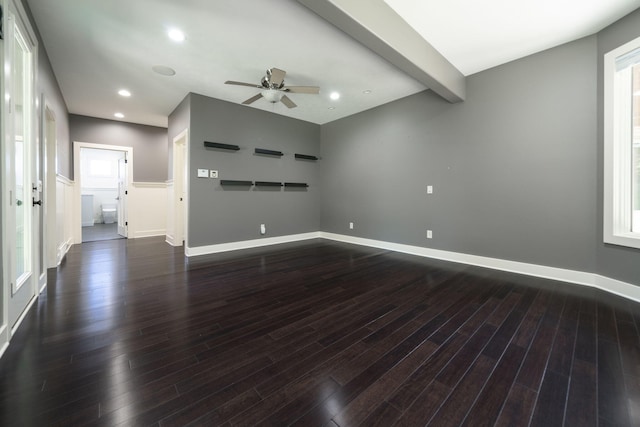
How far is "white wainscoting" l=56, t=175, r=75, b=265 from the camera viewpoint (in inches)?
150

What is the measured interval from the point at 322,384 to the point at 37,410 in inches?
52.0

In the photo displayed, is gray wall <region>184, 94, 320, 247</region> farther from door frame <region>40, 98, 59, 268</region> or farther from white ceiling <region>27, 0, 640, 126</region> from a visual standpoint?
door frame <region>40, 98, 59, 268</region>

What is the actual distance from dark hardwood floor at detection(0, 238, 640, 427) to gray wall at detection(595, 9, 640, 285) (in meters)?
0.30

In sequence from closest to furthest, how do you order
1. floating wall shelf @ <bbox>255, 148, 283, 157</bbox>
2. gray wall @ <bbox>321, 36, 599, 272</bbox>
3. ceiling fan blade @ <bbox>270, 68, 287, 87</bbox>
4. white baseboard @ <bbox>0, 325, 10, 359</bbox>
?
white baseboard @ <bbox>0, 325, 10, 359</bbox>
gray wall @ <bbox>321, 36, 599, 272</bbox>
ceiling fan blade @ <bbox>270, 68, 287, 87</bbox>
floating wall shelf @ <bbox>255, 148, 283, 157</bbox>

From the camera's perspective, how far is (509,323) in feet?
6.67

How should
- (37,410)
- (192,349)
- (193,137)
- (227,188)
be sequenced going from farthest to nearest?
1. (227,188)
2. (193,137)
3. (192,349)
4. (37,410)

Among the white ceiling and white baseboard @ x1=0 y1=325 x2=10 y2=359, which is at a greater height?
the white ceiling

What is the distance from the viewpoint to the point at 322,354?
5.29 feet

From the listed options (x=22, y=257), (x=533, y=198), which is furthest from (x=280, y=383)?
(x=533, y=198)

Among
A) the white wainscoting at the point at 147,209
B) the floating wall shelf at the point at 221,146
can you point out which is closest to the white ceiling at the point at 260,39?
the floating wall shelf at the point at 221,146

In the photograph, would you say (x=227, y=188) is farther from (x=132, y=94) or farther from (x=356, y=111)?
(x=356, y=111)

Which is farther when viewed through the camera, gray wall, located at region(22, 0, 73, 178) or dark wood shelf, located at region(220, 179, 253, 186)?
dark wood shelf, located at region(220, 179, 253, 186)

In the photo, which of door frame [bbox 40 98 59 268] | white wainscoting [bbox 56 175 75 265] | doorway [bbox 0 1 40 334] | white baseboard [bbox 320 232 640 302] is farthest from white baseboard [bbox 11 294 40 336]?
white baseboard [bbox 320 232 640 302]

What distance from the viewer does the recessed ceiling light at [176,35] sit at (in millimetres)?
2613
